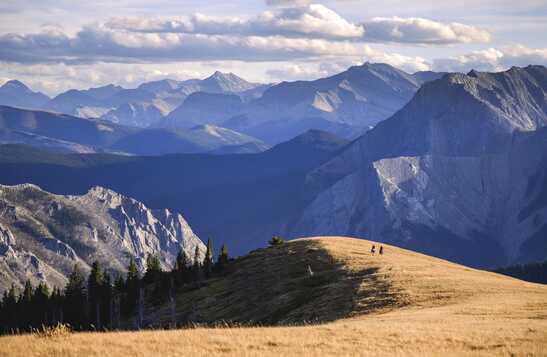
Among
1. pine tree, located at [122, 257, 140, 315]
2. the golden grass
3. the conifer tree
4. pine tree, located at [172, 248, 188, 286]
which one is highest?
the golden grass

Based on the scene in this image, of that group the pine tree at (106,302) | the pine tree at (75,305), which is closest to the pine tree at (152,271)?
the pine tree at (106,302)

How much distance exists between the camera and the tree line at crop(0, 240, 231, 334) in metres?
126

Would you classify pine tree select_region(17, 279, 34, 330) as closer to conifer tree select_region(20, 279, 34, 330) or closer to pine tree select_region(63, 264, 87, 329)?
conifer tree select_region(20, 279, 34, 330)

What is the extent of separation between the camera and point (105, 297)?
140 metres

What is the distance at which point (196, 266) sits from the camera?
429 feet

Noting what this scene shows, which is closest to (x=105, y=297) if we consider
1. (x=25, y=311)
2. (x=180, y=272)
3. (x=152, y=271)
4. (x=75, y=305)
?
(x=75, y=305)

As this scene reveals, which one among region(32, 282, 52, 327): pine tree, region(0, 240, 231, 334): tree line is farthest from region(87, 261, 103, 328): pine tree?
region(32, 282, 52, 327): pine tree

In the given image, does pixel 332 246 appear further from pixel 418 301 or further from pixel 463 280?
pixel 418 301

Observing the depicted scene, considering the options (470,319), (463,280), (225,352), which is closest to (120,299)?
(463,280)

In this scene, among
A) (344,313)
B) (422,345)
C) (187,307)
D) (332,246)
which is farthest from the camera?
(332,246)

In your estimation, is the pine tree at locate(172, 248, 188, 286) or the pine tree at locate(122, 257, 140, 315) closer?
the pine tree at locate(122, 257, 140, 315)

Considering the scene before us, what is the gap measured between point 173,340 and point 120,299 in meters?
101

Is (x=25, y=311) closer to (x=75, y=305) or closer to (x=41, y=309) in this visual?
(x=41, y=309)

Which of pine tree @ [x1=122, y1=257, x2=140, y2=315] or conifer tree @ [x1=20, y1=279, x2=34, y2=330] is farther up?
pine tree @ [x1=122, y1=257, x2=140, y2=315]
